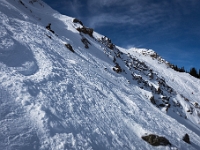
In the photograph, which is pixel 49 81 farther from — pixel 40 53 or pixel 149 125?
pixel 149 125

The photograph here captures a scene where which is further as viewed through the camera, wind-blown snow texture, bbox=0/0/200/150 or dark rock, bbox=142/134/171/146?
dark rock, bbox=142/134/171/146

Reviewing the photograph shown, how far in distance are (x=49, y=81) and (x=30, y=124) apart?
9.88 ft

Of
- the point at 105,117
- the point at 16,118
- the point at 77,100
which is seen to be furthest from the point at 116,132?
the point at 16,118

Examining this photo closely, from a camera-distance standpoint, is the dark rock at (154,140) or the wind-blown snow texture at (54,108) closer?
the wind-blown snow texture at (54,108)

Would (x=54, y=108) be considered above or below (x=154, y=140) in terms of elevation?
below

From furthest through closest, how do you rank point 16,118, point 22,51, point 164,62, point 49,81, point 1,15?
point 164,62, point 1,15, point 22,51, point 49,81, point 16,118

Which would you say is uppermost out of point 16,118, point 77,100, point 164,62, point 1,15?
point 164,62

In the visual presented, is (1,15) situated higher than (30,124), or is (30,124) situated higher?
(1,15)

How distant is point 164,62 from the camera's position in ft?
128

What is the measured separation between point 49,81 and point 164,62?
127 feet

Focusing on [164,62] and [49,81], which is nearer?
[49,81]

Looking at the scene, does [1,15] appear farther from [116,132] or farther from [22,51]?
[116,132]

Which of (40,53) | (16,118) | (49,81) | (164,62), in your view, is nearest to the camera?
(16,118)

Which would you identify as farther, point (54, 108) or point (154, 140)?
point (154, 140)
